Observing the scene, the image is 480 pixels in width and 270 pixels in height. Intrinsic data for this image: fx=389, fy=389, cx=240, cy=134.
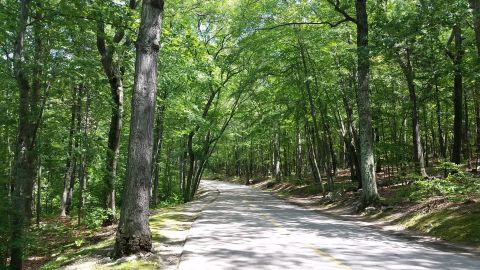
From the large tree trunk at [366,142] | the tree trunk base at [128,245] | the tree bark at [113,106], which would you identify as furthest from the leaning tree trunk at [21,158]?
the large tree trunk at [366,142]

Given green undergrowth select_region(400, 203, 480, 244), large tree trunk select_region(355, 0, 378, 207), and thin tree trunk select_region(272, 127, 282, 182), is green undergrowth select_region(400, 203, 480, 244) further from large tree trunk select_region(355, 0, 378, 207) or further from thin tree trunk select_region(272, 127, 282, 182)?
thin tree trunk select_region(272, 127, 282, 182)

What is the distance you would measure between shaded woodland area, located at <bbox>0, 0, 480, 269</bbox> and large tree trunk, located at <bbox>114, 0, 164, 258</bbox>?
0.02 meters

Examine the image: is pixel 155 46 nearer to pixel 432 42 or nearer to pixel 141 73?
pixel 141 73

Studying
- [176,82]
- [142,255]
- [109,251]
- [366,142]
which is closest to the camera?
[142,255]

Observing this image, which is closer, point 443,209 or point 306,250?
point 306,250

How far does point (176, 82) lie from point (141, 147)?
15.6m

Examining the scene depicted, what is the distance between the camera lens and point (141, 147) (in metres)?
7.07

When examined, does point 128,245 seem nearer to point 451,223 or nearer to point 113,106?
point 113,106

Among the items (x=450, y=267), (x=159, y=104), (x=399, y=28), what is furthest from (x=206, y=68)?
(x=450, y=267)

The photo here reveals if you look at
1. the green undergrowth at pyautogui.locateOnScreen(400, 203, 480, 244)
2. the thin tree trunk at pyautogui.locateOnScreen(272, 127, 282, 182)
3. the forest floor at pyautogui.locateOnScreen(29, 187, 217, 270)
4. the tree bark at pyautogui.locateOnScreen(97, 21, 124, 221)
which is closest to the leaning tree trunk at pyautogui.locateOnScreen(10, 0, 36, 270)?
the forest floor at pyautogui.locateOnScreen(29, 187, 217, 270)

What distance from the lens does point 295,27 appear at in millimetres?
23266

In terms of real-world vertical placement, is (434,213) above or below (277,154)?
below

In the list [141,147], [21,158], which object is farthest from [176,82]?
[141,147]

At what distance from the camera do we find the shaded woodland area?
10008 mm
